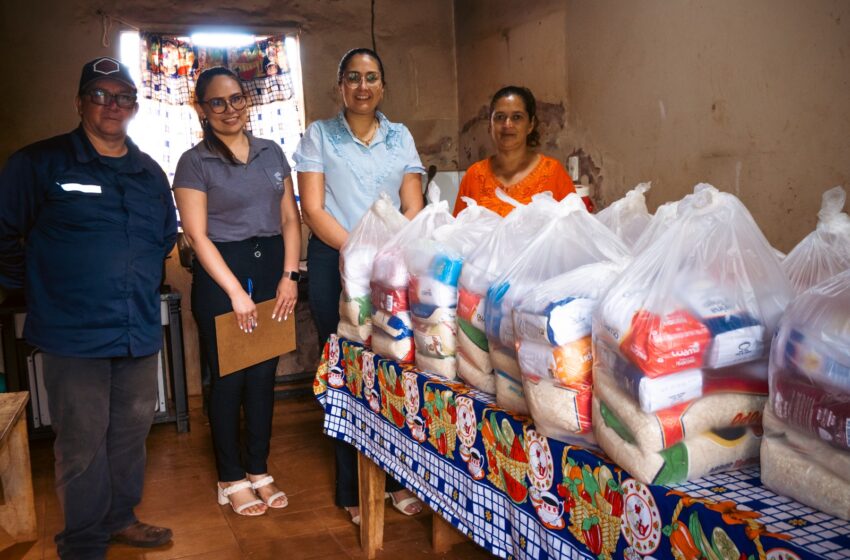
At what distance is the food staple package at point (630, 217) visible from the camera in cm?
168

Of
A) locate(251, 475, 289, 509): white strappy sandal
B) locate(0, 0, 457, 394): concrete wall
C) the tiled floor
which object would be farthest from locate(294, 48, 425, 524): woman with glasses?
locate(0, 0, 457, 394): concrete wall

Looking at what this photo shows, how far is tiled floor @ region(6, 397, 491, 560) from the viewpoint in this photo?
227 centimetres

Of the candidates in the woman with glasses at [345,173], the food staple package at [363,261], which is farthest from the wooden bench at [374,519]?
the food staple package at [363,261]

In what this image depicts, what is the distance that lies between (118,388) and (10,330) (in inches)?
62.8

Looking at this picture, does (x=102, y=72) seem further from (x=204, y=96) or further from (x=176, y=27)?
(x=176, y=27)

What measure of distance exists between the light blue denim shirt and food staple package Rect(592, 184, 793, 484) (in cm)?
143

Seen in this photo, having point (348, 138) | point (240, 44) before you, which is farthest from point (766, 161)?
point (240, 44)

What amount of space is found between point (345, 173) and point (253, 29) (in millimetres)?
2418

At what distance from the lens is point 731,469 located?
3.24 feet

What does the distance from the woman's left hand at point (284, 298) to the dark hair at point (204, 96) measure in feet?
1.49

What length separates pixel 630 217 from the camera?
1.71 meters

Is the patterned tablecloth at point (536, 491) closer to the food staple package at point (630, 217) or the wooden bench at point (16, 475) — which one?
the food staple package at point (630, 217)

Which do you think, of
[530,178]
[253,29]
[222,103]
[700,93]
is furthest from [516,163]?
[253,29]

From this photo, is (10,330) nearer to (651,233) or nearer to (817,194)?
(651,233)
